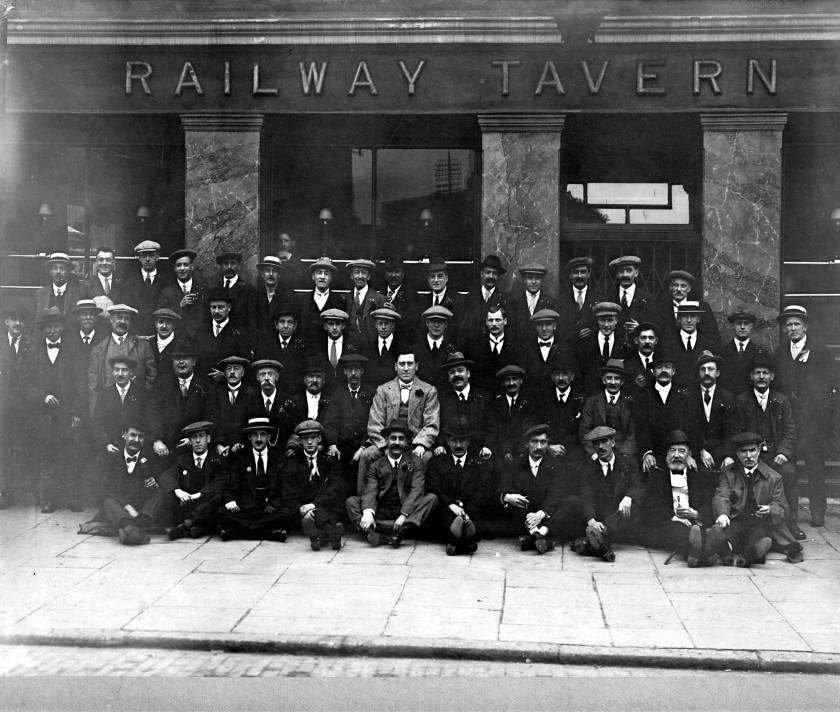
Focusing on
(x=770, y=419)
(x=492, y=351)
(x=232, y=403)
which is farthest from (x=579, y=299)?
(x=232, y=403)

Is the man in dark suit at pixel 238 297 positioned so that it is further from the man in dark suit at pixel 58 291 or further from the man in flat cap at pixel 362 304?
the man in dark suit at pixel 58 291

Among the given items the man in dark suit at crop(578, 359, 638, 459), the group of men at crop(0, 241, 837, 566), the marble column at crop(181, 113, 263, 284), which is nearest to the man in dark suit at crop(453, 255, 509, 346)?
the group of men at crop(0, 241, 837, 566)

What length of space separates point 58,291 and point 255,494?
3651mm

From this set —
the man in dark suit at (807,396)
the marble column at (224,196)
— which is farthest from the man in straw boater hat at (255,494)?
the man in dark suit at (807,396)

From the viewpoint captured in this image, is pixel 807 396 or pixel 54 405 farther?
pixel 54 405

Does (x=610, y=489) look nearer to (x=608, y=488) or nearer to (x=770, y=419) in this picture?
(x=608, y=488)

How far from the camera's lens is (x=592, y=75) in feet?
38.9

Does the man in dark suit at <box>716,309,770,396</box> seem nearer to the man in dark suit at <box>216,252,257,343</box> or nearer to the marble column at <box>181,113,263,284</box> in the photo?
the man in dark suit at <box>216,252,257,343</box>

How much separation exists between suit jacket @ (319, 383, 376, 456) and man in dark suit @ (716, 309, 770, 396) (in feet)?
12.2

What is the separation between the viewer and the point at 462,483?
949cm

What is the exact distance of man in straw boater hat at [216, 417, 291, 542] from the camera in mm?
9359

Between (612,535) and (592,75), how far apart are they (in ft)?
18.9

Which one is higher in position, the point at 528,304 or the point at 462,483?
the point at 528,304

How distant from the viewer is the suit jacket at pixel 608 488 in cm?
913
